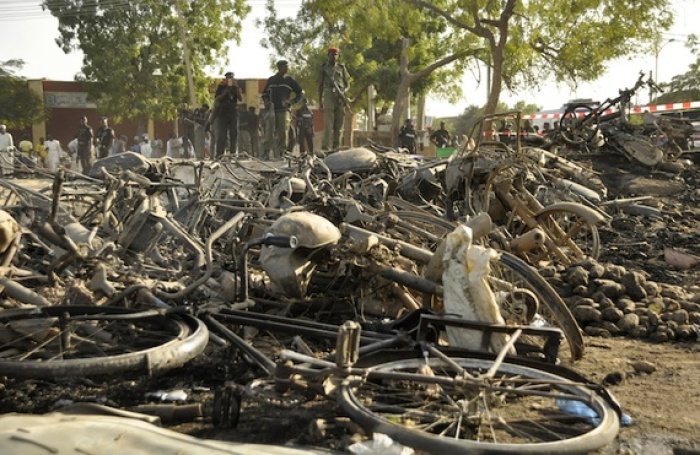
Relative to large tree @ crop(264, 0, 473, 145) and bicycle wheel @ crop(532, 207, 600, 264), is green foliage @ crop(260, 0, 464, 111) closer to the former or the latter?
large tree @ crop(264, 0, 473, 145)

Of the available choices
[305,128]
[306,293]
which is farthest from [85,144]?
[306,293]

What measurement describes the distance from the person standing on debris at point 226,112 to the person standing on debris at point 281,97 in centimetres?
68

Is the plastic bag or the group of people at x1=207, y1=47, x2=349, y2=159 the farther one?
the group of people at x1=207, y1=47, x2=349, y2=159

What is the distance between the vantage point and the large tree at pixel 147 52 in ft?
130

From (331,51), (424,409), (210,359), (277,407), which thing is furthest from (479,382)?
(331,51)

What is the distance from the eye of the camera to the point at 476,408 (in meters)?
3.38

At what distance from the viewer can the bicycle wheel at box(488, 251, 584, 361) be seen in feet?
15.5

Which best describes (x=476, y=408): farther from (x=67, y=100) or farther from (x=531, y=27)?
(x=67, y=100)

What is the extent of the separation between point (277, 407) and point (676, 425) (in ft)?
6.43

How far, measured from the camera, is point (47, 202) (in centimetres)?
619

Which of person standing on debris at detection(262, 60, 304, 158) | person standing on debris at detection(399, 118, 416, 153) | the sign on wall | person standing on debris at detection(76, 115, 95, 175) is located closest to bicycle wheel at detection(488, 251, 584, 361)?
person standing on debris at detection(262, 60, 304, 158)

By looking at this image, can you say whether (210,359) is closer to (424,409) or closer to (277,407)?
(277,407)

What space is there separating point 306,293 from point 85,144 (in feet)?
68.5

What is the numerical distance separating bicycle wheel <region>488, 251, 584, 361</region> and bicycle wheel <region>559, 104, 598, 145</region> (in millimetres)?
12975
